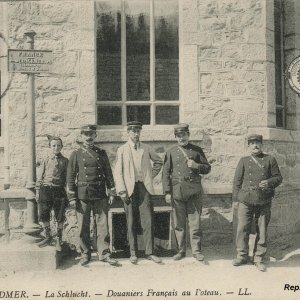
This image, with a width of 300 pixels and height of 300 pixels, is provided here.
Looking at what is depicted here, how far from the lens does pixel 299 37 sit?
8414mm

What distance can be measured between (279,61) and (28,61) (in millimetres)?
4404

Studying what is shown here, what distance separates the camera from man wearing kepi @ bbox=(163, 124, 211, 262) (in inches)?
260

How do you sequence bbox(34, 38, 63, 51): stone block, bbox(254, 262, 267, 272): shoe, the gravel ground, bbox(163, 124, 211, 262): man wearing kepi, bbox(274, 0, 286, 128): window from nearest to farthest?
the gravel ground
bbox(254, 262, 267, 272): shoe
bbox(163, 124, 211, 262): man wearing kepi
bbox(34, 38, 63, 51): stone block
bbox(274, 0, 286, 128): window

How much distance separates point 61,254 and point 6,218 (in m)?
1.14

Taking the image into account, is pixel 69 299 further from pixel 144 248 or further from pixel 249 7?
pixel 249 7

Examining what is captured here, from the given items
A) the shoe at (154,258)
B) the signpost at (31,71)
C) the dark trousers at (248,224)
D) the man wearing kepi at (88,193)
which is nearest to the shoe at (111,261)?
the man wearing kepi at (88,193)

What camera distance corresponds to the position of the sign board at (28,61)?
641cm

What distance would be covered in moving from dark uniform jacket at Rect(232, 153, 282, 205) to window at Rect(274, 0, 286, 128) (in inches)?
83.6

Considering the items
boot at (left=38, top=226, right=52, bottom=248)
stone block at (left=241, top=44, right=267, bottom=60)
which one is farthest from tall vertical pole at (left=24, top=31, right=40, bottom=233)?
stone block at (left=241, top=44, right=267, bottom=60)

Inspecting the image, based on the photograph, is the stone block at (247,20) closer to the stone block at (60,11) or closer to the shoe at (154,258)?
the stone block at (60,11)

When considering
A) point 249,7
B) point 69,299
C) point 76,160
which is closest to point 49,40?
point 76,160

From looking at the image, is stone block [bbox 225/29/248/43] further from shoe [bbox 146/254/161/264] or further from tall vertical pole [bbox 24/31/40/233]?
shoe [bbox 146/254/161/264]

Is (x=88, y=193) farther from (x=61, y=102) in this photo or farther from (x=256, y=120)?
(x=256, y=120)

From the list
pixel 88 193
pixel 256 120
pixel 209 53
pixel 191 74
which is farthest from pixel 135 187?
pixel 209 53
